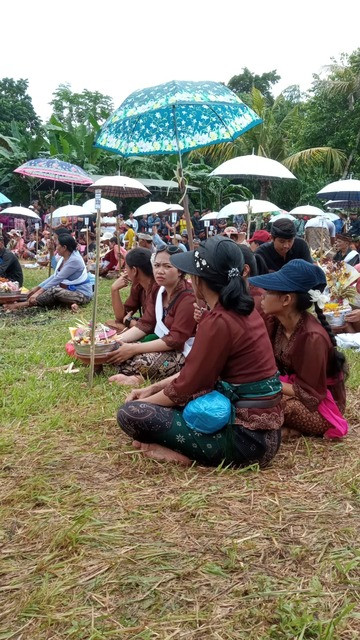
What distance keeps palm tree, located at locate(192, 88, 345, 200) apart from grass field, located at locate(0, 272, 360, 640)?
62.6ft

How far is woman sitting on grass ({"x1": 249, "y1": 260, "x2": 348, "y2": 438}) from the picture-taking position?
3.38 m

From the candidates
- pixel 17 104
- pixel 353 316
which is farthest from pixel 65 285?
Answer: pixel 17 104

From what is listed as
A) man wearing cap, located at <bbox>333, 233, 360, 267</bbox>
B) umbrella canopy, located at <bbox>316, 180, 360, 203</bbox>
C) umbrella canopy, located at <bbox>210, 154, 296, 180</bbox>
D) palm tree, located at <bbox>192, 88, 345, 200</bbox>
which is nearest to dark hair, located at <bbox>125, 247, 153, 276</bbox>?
umbrella canopy, located at <bbox>210, 154, 296, 180</bbox>

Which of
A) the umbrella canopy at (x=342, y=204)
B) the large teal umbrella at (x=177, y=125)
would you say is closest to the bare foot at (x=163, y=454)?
the large teal umbrella at (x=177, y=125)

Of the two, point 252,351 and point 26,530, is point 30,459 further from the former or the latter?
point 252,351

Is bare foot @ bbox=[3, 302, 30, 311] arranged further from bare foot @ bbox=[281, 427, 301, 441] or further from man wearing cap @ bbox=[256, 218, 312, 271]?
bare foot @ bbox=[281, 427, 301, 441]

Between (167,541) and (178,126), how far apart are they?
372 centimetres

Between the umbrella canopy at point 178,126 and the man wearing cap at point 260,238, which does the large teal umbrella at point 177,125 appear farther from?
the man wearing cap at point 260,238

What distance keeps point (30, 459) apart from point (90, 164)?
2147 cm

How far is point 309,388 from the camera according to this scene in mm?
3420

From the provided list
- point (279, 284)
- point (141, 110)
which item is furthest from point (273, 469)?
point (141, 110)

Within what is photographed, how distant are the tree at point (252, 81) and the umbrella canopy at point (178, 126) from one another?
37.0 m

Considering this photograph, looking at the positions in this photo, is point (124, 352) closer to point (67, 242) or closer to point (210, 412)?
point (210, 412)

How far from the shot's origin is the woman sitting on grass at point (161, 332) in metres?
4.42
